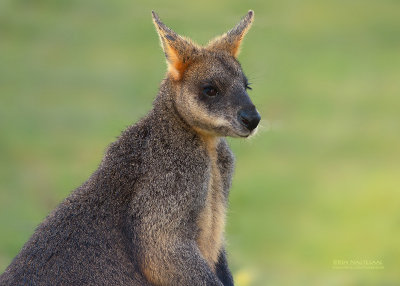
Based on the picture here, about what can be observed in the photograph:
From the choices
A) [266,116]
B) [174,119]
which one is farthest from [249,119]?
[266,116]

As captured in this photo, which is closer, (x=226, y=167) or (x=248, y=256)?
(x=226, y=167)

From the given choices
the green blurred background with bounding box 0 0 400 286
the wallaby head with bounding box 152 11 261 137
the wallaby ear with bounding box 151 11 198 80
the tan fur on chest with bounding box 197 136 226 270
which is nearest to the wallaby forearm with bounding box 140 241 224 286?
the tan fur on chest with bounding box 197 136 226 270

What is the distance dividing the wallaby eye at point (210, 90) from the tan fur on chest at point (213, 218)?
0.42 m

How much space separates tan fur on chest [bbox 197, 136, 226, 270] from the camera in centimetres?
929

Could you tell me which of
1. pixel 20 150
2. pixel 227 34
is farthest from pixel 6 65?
pixel 227 34

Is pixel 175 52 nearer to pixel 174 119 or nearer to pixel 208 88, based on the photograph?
pixel 208 88

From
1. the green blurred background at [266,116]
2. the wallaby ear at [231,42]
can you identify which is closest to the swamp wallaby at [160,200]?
the wallaby ear at [231,42]

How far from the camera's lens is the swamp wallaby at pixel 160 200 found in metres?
8.97

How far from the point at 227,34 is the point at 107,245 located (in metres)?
2.19

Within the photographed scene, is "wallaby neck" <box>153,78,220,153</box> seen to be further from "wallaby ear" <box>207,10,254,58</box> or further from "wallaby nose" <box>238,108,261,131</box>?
"wallaby ear" <box>207,10,254,58</box>

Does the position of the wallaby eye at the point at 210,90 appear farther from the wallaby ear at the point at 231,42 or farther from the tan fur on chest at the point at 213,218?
the wallaby ear at the point at 231,42

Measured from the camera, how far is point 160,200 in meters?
9.07

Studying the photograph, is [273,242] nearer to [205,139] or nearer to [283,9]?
[205,139]

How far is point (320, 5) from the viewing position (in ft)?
115
